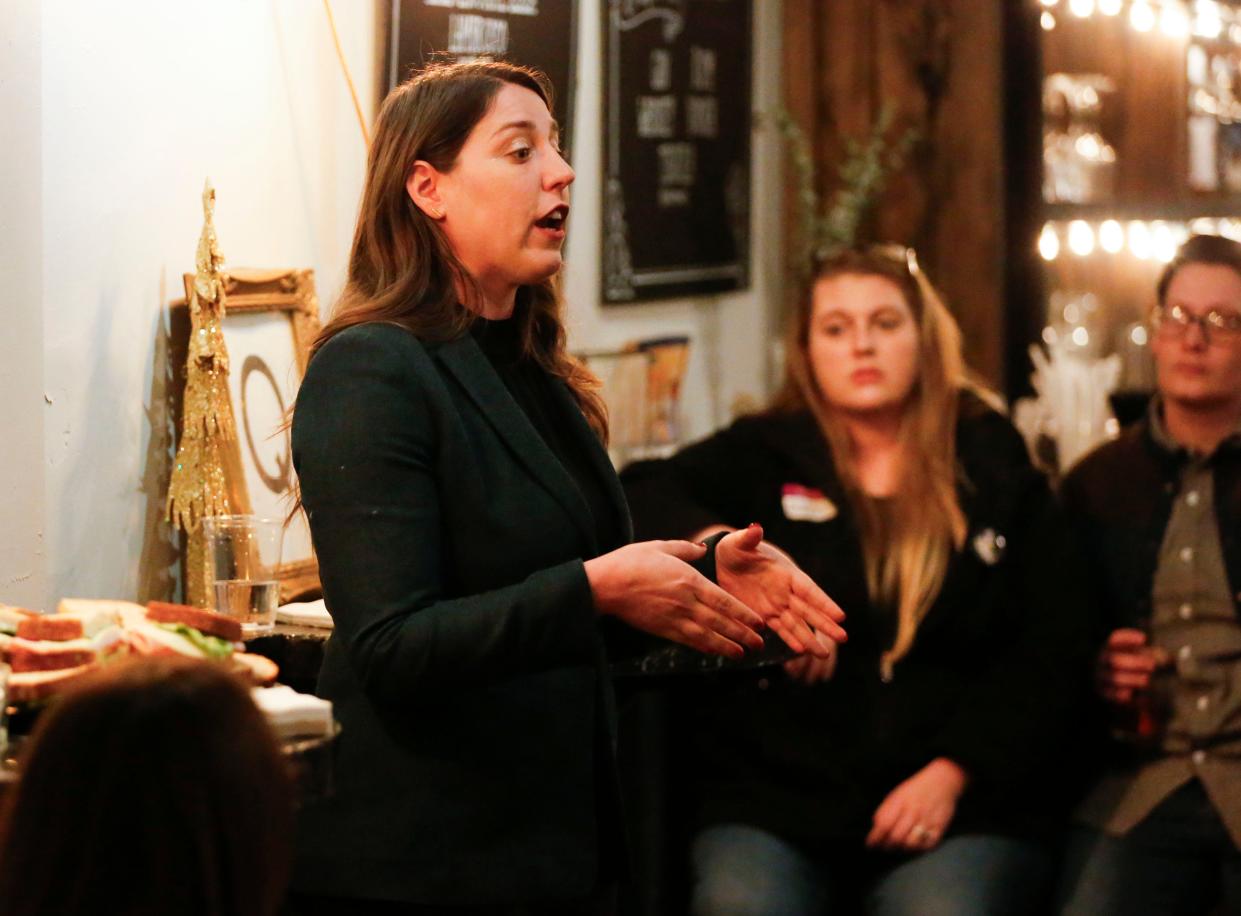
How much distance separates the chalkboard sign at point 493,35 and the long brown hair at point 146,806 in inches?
73.1

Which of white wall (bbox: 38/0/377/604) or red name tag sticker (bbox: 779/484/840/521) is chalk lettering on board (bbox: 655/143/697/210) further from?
white wall (bbox: 38/0/377/604)

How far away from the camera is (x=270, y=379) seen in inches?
103

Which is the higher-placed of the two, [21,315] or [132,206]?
Result: [132,206]

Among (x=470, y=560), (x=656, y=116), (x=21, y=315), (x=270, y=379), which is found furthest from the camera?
(x=656, y=116)

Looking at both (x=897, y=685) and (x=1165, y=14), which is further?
(x=1165, y=14)

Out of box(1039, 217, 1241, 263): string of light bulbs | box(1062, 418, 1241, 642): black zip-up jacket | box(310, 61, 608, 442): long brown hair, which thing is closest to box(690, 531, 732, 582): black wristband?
box(310, 61, 608, 442): long brown hair

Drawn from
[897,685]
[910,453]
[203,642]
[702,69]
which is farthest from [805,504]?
[702,69]

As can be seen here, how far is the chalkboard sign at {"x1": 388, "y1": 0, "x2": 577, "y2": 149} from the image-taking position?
2.93m

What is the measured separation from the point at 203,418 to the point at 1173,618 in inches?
64.1

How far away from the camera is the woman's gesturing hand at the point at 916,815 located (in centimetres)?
264

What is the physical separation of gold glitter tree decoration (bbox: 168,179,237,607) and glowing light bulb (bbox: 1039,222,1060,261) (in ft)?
8.44

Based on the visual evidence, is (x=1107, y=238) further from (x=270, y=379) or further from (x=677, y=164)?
(x=270, y=379)

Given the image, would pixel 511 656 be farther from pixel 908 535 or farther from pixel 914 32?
pixel 914 32

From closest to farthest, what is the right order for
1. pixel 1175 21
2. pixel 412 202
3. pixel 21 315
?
pixel 412 202 < pixel 21 315 < pixel 1175 21
